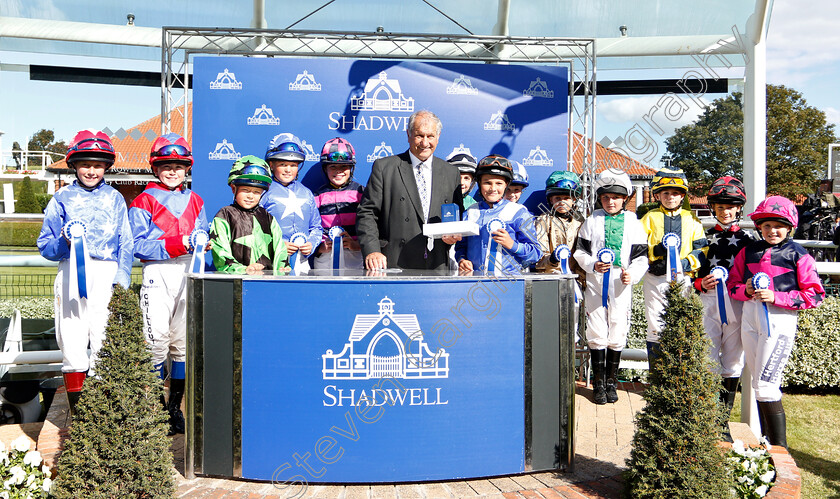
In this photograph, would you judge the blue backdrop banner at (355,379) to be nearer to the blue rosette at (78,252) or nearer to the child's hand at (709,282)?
the blue rosette at (78,252)

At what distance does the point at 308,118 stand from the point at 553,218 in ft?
9.77

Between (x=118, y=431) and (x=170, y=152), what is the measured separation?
2.46 m

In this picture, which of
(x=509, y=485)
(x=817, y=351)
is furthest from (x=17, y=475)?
(x=817, y=351)

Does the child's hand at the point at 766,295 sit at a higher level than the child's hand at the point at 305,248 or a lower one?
lower

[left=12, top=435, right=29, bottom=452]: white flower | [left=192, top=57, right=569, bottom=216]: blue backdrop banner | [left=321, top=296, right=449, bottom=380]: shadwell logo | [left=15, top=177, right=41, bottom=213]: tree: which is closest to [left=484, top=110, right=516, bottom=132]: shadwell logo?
[left=192, top=57, right=569, bottom=216]: blue backdrop banner

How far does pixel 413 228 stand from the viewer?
4625mm

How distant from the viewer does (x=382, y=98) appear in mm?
7090

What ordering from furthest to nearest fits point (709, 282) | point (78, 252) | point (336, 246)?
point (336, 246), point (709, 282), point (78, 252)

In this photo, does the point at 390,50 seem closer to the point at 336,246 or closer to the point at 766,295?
the point at 336,246

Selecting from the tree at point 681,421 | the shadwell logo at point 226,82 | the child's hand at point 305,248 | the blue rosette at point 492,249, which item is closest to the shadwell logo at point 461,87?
the shadwell logo at point 226,82

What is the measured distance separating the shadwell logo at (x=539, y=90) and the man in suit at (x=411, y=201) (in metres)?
3.01

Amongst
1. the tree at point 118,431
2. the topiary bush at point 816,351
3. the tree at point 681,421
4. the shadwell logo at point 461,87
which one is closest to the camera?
the tree at point 118,431

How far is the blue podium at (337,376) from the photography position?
11.2 feet

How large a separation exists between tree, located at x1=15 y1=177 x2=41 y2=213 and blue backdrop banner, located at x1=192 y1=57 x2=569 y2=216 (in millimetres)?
22008
